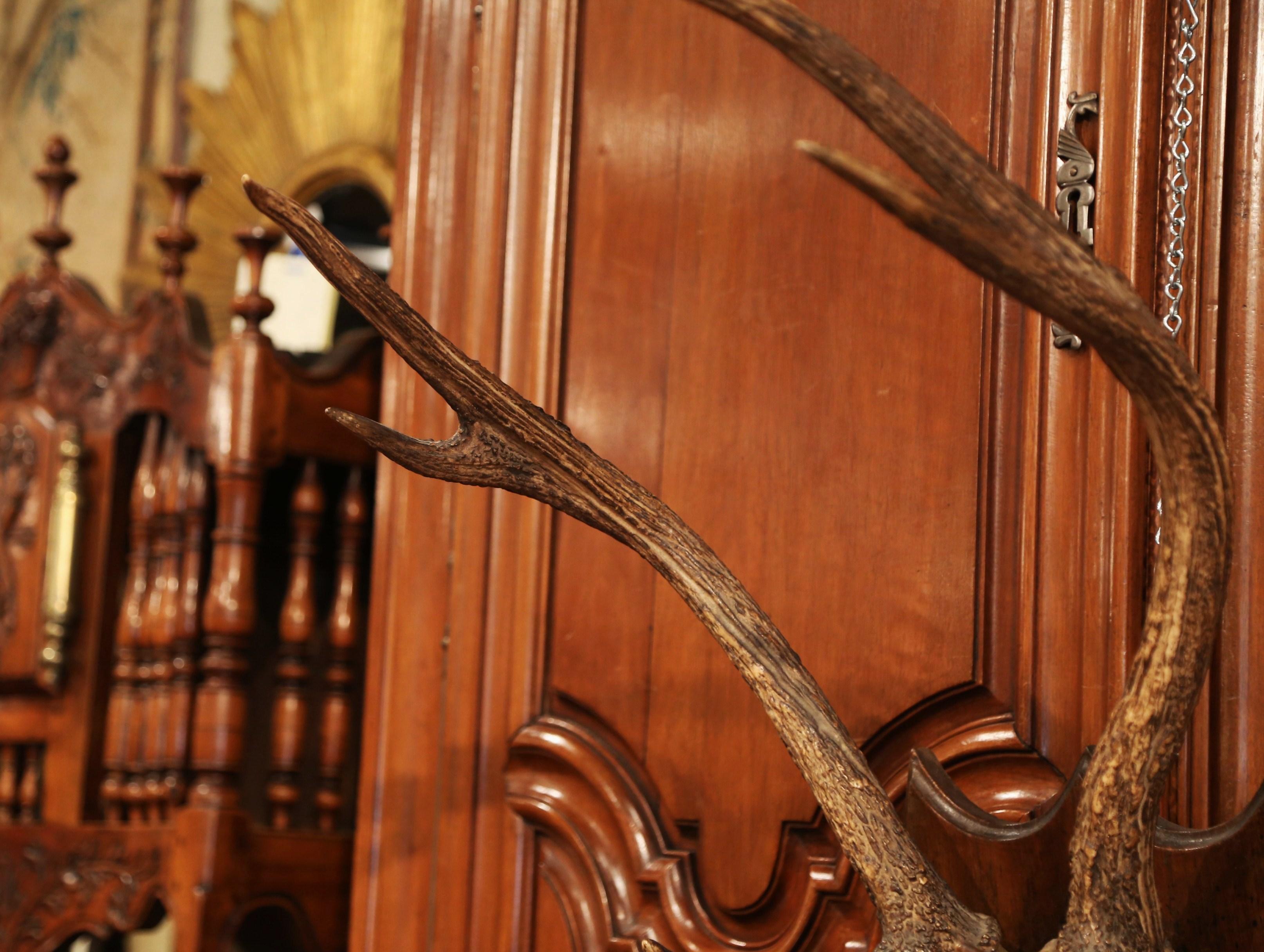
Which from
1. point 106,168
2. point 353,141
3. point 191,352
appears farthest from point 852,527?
point 106,168

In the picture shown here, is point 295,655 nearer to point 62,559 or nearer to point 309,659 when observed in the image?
point 309,659

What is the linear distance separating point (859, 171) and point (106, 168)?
6.61 ft

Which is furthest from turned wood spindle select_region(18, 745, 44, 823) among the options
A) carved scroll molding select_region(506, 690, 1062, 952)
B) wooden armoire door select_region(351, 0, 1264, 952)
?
carved scroll molding select_region(506, 690, 1062, 952)

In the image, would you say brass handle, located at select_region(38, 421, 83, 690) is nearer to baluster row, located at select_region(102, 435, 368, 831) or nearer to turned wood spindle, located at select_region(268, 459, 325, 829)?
baluster row, located at select_region(102, 435, 368, 831)

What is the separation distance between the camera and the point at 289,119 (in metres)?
2.05

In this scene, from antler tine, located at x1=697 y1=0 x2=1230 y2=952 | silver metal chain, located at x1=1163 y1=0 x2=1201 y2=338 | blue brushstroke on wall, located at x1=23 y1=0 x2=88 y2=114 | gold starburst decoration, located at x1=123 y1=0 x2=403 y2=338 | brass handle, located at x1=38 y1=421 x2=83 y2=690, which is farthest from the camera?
blue brushstroke on wall, located at x1=23 y1=0 x2=88 y2=114

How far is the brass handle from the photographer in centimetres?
148

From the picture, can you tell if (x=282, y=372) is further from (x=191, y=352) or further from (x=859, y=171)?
(x=859, y=171)

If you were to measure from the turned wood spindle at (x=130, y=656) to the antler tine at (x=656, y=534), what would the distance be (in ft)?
2.57

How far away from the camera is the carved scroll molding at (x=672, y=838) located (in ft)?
2.89

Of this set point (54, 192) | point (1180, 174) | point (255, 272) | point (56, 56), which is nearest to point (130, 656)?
point (255, 272)

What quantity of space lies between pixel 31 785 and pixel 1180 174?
1224 millimetres

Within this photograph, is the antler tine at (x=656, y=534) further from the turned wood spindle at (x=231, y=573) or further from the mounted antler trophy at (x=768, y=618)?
the turned wood spindle at (x=231, y=573)

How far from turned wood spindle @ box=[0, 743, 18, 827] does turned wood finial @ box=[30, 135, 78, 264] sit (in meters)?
0.52
